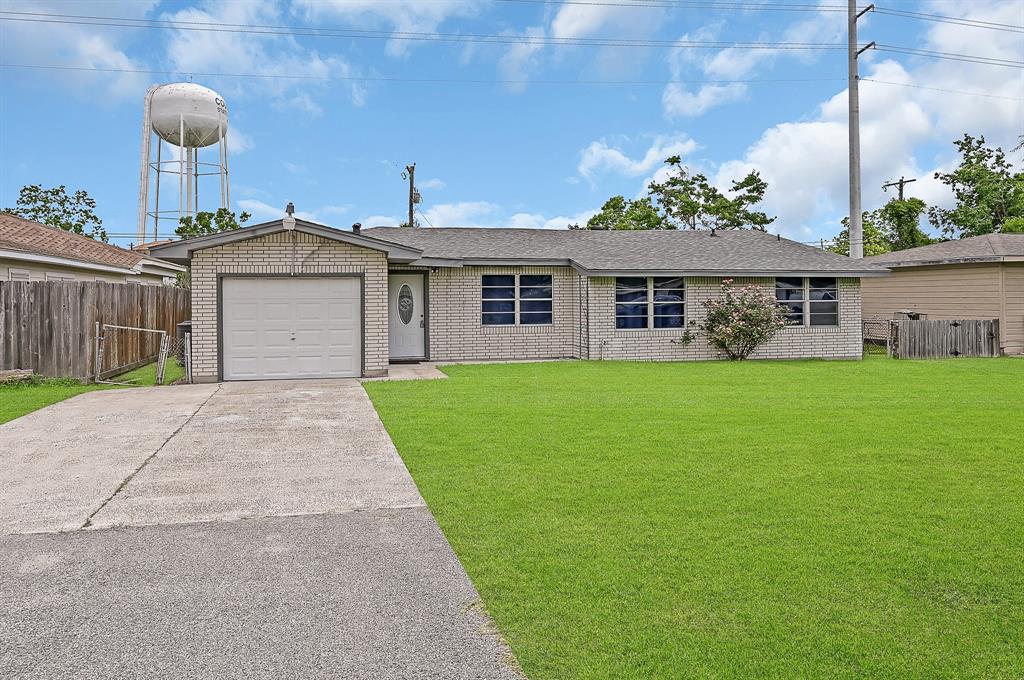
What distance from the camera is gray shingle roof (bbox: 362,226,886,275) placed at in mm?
18781

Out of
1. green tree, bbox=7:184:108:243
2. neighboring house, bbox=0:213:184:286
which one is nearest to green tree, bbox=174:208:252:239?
green tree, bbox=7:184:108:243

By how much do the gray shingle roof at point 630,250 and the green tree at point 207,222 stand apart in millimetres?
19059

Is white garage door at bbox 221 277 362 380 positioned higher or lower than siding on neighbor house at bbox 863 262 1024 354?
lower

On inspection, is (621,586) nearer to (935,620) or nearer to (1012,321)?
(935,620)

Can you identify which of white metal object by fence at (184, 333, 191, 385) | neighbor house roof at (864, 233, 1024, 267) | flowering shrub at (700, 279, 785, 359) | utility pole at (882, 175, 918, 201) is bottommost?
white metal object by fence at (184, 333, 191, 385)

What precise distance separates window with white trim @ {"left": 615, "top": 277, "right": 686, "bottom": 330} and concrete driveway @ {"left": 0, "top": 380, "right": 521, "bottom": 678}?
36.2 ft

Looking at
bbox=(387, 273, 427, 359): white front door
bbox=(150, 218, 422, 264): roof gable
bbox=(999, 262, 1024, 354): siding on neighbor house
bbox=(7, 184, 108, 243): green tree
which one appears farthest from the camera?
bbox=(7, 184, 108, 243): green tree

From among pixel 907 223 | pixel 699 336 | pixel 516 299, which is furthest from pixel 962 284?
pixel 907 223

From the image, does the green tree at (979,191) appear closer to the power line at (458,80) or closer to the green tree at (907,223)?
the green tree at (907,223)

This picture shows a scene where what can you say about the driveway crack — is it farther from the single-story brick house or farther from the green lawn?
the single-story brick house

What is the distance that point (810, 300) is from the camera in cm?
1978

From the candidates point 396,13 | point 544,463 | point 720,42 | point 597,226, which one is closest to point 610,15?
point 720,42

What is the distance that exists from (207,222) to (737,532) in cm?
3666

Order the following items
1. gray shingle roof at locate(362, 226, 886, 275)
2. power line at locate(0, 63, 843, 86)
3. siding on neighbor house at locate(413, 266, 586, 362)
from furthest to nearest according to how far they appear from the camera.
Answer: power line at locate(0, 63, 843, 86)
gray shingle roof at locate(362, 226, 886, 275)
siding on neighbor house at locate(413, 266, 586, 362)
